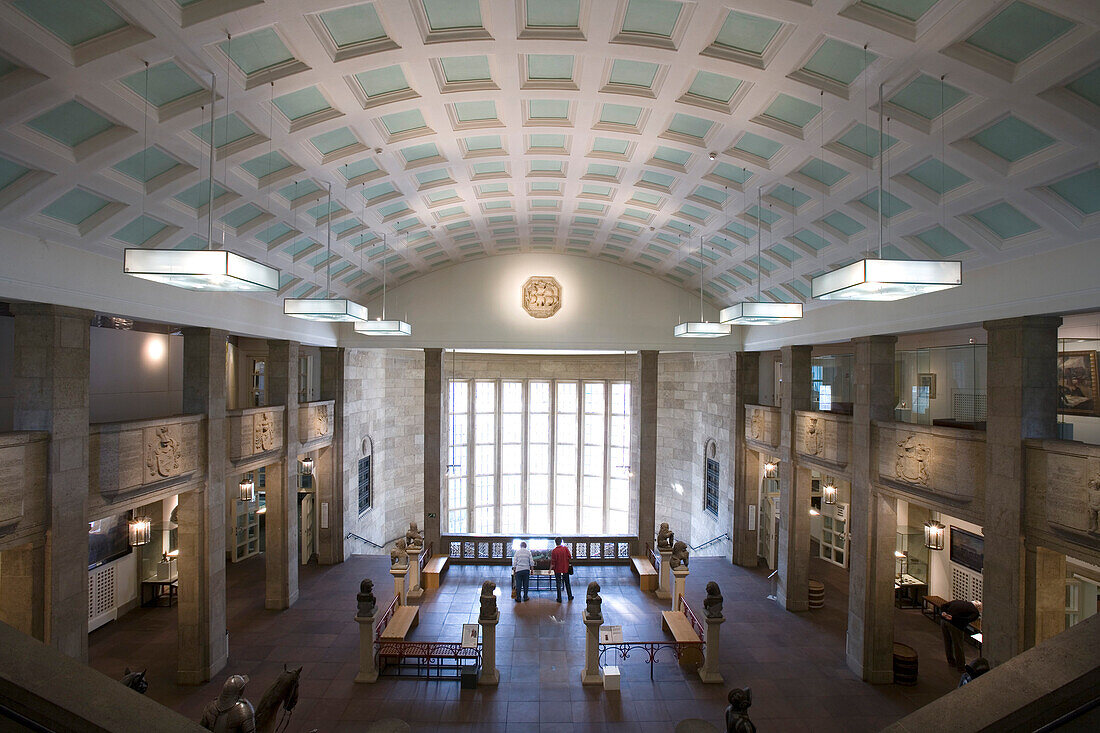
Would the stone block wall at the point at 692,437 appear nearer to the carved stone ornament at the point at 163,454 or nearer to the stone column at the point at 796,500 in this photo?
the stone column at the point at 796,500

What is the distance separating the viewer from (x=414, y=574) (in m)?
15.5

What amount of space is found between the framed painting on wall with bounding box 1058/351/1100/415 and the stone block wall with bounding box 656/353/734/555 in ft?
32.8

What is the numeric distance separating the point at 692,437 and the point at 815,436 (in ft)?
31.6

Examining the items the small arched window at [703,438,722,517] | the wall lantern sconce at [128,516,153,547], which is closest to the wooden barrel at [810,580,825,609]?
the small arched window at [703,438,722,517]

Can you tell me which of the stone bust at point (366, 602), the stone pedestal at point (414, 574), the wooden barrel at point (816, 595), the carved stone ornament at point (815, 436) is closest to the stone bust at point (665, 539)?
the wooden barrel at point (816, 595)

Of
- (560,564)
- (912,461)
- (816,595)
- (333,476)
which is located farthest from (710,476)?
(333,476)

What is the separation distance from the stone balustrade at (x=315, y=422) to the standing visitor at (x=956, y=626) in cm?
1668

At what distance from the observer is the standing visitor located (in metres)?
11.6

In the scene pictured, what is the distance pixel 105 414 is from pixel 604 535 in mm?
14196

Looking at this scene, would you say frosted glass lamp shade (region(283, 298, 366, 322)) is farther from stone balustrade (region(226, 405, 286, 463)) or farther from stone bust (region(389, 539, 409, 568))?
stone bust (region(389, 539, 409, 568))

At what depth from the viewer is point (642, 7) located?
672 centimetres

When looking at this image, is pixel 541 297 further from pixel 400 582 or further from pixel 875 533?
pixel 875 533

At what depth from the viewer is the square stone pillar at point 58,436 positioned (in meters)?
7.77

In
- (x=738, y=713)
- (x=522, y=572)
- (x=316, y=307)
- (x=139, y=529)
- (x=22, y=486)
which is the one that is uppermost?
(x=316, y=307)
